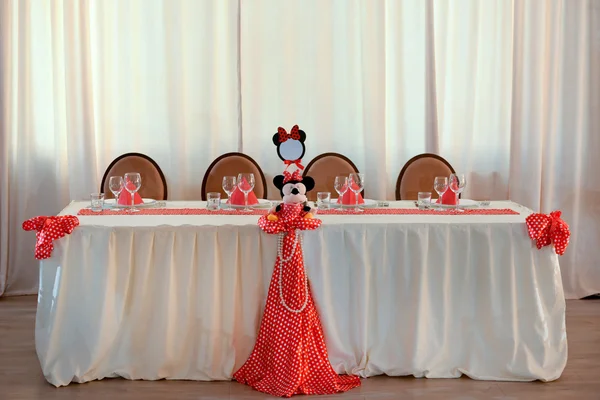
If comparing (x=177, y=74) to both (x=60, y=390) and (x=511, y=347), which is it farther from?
(x=511, y=347)

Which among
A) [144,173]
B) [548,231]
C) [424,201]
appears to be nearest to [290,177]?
[424,201]

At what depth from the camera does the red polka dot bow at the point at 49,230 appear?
10.2 feet

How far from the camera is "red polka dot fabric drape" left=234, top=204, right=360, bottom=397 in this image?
3.14 meters

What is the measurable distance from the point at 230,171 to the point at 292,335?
1.64m

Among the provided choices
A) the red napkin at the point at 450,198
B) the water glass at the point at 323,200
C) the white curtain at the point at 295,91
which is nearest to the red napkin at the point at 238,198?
the water glass at the point at 323,200

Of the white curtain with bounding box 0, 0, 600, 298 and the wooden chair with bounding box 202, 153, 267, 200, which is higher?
the white curtain with bounding box 0, 0, 600, 298

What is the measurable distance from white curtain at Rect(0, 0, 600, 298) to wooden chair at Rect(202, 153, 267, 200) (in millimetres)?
362

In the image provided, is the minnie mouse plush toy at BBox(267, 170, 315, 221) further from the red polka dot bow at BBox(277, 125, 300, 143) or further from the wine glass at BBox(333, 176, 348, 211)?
the wine glass at BBox(333, 176, 348, 211)

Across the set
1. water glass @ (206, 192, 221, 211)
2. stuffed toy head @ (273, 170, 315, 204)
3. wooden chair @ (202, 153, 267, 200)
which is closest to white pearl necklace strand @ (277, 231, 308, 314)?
stuffed toy head @ (273, 170, 315, 204)

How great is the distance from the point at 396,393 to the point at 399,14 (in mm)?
2605

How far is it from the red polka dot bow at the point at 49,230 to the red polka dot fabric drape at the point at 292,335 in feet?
2.60

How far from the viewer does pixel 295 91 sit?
4918mm

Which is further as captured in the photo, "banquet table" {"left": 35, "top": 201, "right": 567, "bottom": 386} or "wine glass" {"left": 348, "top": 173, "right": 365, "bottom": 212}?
"wine glass" {"left": 348, "top": 173, "right": 365, "bottom": 212}

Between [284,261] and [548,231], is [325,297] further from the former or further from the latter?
[548,231]
